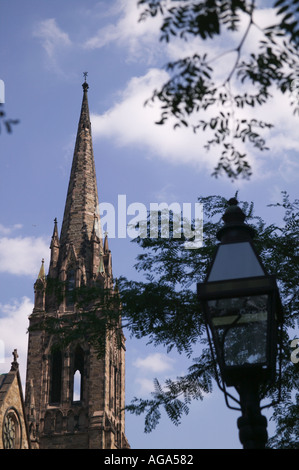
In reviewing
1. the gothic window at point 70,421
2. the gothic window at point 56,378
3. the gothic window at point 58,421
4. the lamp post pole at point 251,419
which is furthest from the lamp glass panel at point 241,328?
the gothic window at point 56,378

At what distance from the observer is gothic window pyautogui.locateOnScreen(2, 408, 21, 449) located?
42.9 metres

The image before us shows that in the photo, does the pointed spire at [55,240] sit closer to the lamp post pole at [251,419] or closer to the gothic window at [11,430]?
the gothic window at [11,430]

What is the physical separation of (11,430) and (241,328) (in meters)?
38.5

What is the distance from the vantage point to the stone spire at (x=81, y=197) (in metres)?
55.7

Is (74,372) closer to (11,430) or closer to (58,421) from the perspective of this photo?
(58,421)

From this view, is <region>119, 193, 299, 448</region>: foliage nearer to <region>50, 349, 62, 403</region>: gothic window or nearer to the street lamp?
the street lamp

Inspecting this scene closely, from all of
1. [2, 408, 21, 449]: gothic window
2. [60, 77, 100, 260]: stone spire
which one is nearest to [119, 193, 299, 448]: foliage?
[2, 408, 21, 449]: gothic window

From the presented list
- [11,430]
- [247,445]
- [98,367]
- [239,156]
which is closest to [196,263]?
[239,156]

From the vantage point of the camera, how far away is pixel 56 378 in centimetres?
5078

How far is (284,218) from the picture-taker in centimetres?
1625

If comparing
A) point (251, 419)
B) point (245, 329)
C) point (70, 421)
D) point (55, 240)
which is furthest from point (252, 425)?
point (55, 240)

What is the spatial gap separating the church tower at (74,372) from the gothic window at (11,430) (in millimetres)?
2212

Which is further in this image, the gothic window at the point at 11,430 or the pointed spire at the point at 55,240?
the pointed spire at the point at 55,240
